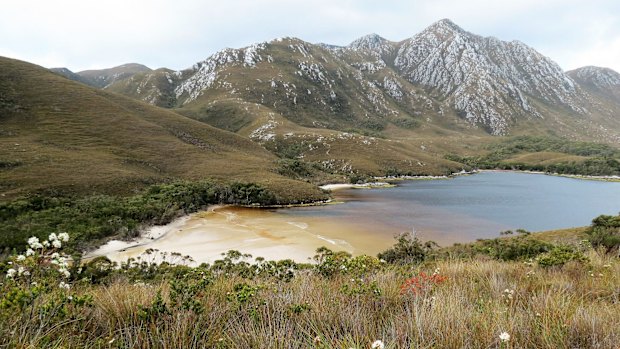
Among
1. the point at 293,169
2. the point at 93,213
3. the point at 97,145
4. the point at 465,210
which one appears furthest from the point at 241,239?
the point at 293,169

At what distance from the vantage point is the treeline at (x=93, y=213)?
117ft

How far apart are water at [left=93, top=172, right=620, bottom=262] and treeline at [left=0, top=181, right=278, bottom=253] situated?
9.22 ft

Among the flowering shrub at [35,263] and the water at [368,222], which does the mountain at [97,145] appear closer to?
the water at [368,222]

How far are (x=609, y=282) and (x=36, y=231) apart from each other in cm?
4688

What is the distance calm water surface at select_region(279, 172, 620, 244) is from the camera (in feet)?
174

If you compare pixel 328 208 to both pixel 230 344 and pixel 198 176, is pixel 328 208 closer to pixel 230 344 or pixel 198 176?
pixel 198 176

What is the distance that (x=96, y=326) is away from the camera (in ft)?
11.9

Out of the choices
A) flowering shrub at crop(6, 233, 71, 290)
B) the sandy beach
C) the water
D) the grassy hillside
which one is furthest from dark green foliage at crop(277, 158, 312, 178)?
→ the grassy hillside

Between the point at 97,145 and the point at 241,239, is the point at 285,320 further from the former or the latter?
the point at 97,145

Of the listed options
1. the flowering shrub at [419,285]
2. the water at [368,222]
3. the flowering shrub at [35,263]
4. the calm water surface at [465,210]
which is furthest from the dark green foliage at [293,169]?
the flowering shrub at [35,263]

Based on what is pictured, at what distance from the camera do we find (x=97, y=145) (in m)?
85.2

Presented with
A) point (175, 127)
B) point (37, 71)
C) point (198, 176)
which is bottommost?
point (198, 176)

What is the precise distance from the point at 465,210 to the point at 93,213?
69277 mm

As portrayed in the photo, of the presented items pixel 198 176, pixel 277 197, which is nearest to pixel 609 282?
pixel 277 197
